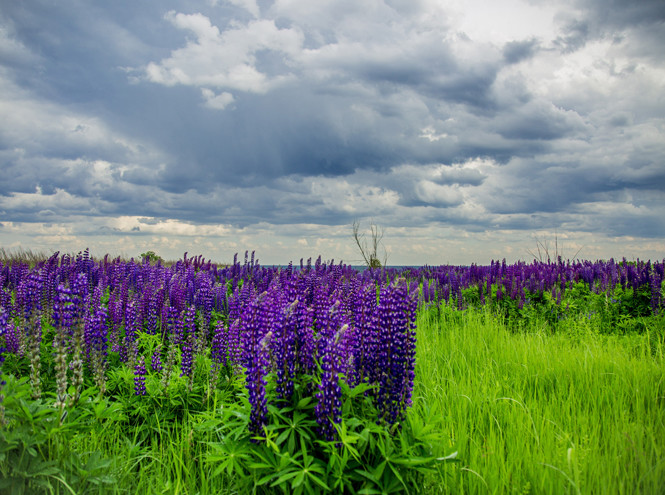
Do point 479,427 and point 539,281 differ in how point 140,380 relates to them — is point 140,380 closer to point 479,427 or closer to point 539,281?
point 479,427

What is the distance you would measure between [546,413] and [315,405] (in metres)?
3.37

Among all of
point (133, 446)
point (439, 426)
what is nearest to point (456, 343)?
point (439, 426)

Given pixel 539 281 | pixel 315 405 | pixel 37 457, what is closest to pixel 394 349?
pixel 315 405

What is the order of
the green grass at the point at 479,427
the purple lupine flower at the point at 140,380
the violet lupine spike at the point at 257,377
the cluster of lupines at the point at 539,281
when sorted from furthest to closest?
the cluster of lupines at the point at 539,281 < the purple lupine flower at the point at 140,380 < the green grass at the point at 479,427 < the violet lupine spike at the point at 257,377

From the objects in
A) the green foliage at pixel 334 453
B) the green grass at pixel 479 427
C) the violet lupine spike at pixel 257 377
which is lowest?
the green grass at pixel 479 427

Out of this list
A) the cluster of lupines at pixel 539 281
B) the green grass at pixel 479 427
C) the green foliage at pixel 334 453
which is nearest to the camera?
the green foliage at pixel 334 453

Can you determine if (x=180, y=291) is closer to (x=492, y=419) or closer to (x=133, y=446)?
(x=133, y=446)

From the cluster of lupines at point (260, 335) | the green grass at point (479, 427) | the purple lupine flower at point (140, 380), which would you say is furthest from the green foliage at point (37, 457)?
the purple lupine flower at point (140, 380)

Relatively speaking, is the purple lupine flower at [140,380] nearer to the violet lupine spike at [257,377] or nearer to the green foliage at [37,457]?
the green foliage at [37,457]

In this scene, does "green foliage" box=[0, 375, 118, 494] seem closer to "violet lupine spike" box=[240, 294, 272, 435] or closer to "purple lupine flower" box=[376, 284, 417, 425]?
"violet lupine spike" box=[240, 294, 272, 435]

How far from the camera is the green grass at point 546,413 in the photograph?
13.3 ft

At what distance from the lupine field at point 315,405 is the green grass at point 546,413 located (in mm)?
29

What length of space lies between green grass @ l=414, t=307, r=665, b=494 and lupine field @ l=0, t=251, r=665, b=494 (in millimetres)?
29

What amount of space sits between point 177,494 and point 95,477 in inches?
27.8
